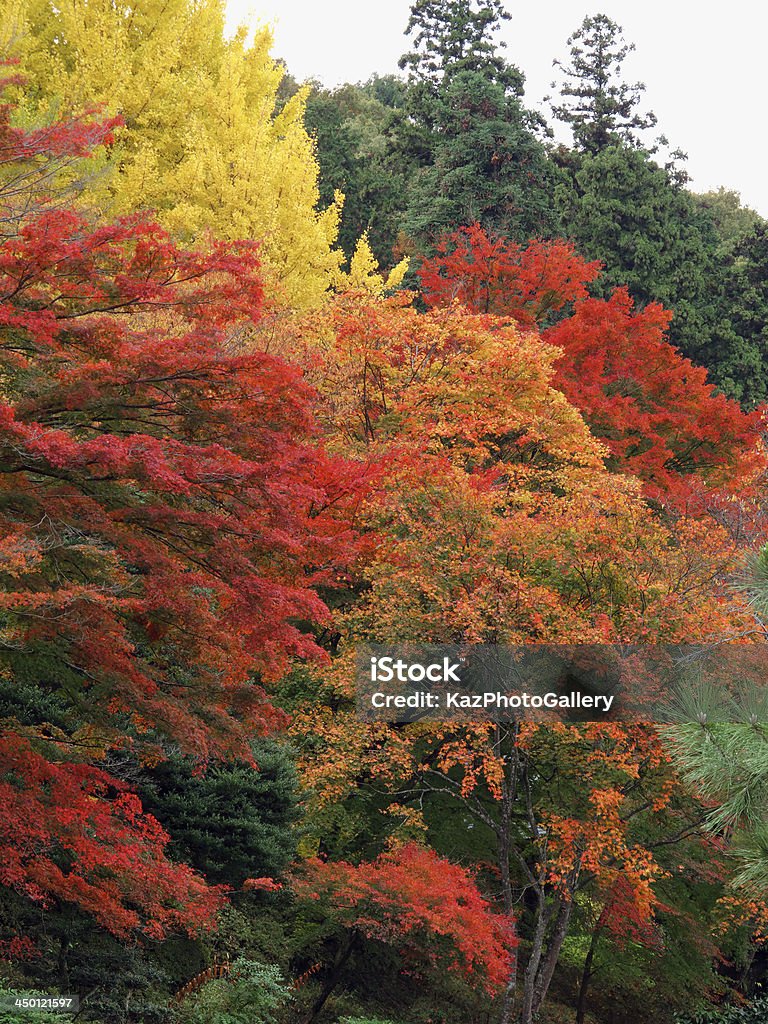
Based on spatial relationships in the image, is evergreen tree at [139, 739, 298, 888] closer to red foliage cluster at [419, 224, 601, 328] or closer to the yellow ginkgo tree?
the yellow ginkgo tree

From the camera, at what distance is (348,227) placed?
33.9 m

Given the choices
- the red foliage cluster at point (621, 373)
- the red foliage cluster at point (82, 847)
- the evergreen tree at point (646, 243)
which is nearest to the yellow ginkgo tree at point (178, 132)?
the red foliage cluster at point (621, 373)

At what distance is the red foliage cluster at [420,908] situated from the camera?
36.2 feet

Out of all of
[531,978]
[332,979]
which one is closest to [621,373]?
[531,978]

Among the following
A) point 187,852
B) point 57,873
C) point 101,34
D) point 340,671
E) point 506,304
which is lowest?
point 187,852

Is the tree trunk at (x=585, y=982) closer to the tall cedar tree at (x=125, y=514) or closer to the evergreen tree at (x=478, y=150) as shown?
the tall cedar tree at (x=125, y=514)

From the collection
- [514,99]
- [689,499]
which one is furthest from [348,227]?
[689,499]

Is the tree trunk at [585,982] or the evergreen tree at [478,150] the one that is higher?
the evergreen tree at [478,150]

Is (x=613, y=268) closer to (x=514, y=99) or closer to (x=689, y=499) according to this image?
(x=514, y=99)

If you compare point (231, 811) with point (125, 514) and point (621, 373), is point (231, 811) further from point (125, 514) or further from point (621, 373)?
point (621, 373)

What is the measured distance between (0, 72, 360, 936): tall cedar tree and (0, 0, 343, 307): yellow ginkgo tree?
1105 cm

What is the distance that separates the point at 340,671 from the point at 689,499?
1086 cm
